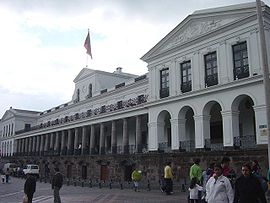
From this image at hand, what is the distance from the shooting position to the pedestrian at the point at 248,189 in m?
6.70

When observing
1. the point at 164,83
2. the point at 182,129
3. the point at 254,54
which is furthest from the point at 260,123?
the point at 164,83

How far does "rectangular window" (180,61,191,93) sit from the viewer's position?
2716 cm

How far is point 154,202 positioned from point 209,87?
1101 centimetres

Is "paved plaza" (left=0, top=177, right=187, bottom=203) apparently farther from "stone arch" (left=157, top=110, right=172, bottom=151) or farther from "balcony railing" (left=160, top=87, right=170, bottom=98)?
"balcony railing" (left=160, top=87, right=170, bottom=98)

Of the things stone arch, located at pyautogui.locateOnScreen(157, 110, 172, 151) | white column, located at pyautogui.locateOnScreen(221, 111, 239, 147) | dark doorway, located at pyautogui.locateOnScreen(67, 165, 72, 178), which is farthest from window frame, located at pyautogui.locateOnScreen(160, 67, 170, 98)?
dark doorway, located at pyautogui.locateOnScreen(67, 165, 72, 178)

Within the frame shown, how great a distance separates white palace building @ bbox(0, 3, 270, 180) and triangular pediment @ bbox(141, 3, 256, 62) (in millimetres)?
65

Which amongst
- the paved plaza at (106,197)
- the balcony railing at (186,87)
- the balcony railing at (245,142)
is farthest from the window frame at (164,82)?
the paved plaza at (106,197)

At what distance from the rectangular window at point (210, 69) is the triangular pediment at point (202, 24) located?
5.38ft

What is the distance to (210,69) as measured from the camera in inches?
1010

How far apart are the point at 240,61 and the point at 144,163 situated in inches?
460

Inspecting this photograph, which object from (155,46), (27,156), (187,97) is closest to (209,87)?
(187,97)

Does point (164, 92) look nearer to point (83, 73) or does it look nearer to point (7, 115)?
point (83, 73)

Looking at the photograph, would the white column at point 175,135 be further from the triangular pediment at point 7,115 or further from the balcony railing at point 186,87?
the triangular pediment at point 7,115

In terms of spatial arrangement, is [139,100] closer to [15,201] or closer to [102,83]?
[102,83]
